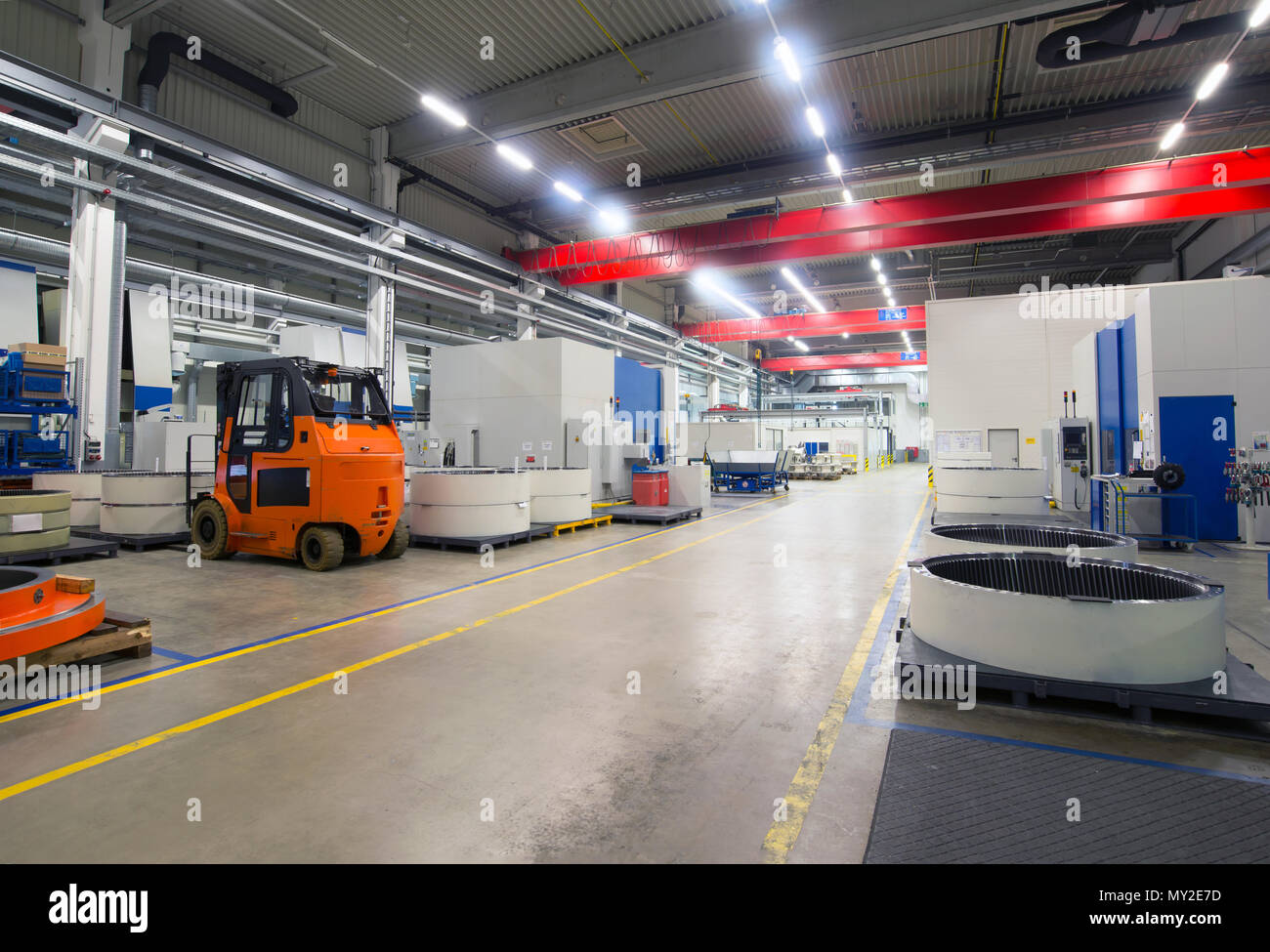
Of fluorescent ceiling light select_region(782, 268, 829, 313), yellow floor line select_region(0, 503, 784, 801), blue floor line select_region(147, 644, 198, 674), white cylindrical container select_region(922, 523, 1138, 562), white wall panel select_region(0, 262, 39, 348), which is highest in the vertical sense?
fluorescent ceiling light select_region(782, 268, 829, 313)

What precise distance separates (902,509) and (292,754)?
1453cm

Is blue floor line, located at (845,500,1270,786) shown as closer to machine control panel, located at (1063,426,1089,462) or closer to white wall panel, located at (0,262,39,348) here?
machine control panel, located at (1063,426,1089,462)

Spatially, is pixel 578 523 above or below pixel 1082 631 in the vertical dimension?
above

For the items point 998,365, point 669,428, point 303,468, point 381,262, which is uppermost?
point 381,262

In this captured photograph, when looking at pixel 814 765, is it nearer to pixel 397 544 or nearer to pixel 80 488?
pixel 397 544

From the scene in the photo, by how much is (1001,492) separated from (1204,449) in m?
2.74

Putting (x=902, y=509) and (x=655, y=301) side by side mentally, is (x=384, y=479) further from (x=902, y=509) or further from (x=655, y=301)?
(x=655, y=301)

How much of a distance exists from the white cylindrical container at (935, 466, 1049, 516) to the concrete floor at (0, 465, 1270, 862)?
3817 mm

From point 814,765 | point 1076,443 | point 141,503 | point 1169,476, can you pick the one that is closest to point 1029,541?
point 814,765

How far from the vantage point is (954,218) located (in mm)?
12156

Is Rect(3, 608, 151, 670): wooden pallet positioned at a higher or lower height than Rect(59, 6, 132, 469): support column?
lower

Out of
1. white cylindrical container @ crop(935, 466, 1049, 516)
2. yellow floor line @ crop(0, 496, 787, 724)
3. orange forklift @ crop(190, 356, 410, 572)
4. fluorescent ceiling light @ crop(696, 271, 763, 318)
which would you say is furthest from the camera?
fluorescent ceiling light @ crop(696, 271, 763, 318)

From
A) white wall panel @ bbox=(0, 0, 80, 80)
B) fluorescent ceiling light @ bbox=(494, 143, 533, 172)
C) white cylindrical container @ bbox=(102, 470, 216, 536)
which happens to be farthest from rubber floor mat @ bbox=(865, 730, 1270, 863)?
white wall panel @ bbox=(0, 0, 80, 80)

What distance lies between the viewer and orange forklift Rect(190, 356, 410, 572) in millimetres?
7031
